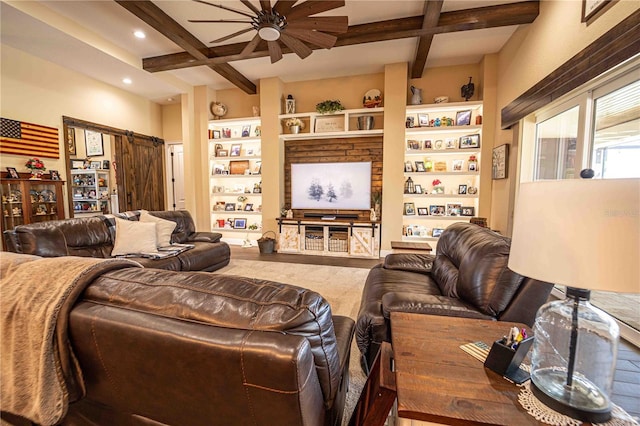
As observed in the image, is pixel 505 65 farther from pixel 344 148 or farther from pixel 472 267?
pixel 472 267

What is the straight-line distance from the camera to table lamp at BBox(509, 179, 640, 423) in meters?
0.62

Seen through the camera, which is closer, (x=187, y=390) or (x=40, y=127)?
(x=187, y=390)

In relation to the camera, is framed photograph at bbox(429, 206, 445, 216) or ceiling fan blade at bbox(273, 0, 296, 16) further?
framed photograph at bbox(429, 206, 445, 216)

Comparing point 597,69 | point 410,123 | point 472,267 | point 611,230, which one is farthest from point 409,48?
point 611,230

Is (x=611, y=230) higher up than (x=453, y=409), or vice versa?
(x=611, y=230)

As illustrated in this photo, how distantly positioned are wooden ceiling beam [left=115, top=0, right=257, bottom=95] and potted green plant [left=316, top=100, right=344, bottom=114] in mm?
1631

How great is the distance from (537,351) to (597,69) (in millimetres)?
2575

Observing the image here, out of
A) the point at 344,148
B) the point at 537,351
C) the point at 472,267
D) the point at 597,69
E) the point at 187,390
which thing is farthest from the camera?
the point at 344,148

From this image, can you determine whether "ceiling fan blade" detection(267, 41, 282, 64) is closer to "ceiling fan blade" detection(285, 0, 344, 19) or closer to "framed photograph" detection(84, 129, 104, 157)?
"ceiling fan blade" detection(285, 0, 344, 19)

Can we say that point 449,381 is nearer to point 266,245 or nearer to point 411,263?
point 411,263

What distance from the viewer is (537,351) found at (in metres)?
0.83

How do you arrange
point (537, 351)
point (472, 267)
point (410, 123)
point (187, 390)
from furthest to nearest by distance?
point (410, 123) < point (472, 267) < point (537, 351) < point (187, 390)

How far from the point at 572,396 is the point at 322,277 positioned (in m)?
3.07

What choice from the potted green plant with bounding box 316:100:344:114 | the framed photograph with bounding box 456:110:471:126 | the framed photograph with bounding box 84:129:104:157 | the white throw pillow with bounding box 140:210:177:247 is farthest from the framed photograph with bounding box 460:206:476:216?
the framed photograph with bounding box 84:129:104:157
